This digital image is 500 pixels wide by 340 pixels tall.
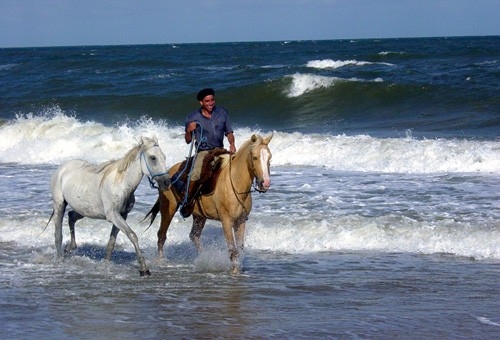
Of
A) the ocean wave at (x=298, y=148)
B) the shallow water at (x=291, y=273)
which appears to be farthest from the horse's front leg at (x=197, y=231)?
the ocean wave at (x=298, y=148)

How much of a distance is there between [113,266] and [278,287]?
194 cm

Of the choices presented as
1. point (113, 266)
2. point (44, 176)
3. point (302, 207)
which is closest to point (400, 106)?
point (44, 176)

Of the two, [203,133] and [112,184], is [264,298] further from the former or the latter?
[203,133]

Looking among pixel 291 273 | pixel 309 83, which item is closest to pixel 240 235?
pixel 291 273

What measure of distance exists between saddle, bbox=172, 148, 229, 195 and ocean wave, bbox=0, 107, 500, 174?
22.9ft

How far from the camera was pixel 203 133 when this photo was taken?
893cm

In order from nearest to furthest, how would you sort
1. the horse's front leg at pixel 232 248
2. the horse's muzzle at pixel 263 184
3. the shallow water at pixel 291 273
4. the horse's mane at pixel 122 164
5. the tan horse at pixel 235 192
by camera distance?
the shallow water at pixel 291 273 → the horse's muzzle at pixel 263 184 → the tan horse at pixel 235 192 → the horse's mane at pixel 122 164 → the horse's front leg at pixel 232 248

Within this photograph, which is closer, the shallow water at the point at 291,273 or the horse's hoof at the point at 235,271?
the shallow water at the point at 291,273

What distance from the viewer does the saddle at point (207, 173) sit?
872cm

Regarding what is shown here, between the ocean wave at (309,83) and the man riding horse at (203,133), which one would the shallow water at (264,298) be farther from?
the ocean wave at (309,83)

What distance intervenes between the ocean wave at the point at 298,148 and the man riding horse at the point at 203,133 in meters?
6.86

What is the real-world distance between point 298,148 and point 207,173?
353 inches

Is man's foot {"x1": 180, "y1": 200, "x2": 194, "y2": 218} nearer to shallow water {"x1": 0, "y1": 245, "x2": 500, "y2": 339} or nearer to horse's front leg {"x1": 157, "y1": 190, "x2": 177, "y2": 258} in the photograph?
horse's front leg {"x1": 157, "y1": 190, "x2": 177, "y2": 258}

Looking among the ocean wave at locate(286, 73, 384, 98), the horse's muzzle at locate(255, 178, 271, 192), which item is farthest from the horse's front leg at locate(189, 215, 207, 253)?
the ocean wave at locate(286, 73, 384, 98)
